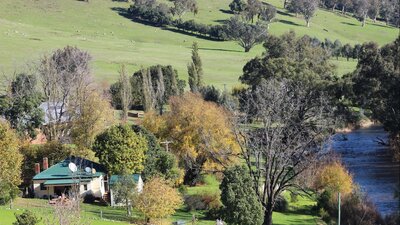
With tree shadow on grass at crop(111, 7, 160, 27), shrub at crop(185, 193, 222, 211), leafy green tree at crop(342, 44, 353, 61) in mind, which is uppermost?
tree shadow on grass at crop(111, 7, 160, 27)

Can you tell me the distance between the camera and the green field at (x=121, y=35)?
121 meters

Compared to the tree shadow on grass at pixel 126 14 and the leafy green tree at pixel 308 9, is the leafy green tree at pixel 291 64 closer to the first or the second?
the tree shadow on grass at pixel 126 14

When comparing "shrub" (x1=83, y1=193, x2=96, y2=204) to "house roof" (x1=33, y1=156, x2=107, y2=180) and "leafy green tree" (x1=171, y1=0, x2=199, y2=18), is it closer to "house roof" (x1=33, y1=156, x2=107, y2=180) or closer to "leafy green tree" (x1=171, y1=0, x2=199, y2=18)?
"house roof" (x1=33, y1=156, x2=107, y2=180)

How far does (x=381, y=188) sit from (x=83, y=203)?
24287mm

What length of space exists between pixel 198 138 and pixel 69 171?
13.3 meters

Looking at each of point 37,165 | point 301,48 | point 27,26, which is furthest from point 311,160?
point 27,26

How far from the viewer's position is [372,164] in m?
67.4

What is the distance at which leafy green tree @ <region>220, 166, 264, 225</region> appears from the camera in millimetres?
42781

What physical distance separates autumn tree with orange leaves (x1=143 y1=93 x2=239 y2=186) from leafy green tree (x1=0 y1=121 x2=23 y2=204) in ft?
51.7

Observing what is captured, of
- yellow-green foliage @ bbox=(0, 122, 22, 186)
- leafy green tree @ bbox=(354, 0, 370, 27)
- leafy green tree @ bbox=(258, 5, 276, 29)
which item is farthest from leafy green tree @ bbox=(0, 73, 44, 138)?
leafy green tree @ bbox=(354, 0, 370, 27)

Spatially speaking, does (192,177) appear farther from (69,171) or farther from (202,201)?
(69,171)

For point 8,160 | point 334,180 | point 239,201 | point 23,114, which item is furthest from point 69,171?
point 23,114

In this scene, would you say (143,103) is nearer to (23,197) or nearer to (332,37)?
(23,197)

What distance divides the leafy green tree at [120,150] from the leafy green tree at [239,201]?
1185cm
